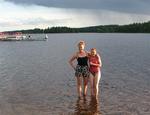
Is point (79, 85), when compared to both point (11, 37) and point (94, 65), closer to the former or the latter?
point (94, 65)

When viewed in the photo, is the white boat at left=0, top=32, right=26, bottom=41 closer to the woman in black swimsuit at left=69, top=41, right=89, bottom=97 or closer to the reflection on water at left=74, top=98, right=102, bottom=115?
the reflection on water at left=74, top=98, right=102, bottom=115

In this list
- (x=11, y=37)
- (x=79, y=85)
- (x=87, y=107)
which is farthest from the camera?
(x=11, y=37)

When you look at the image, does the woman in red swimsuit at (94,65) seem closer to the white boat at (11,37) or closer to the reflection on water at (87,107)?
the reflection on water at (87,107)

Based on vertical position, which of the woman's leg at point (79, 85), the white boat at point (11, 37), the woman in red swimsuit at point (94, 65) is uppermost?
the woman in red swimsuit at point (94, 65)

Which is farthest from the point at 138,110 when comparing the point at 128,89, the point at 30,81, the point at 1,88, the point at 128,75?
the point at 128,75

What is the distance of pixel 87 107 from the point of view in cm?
1584

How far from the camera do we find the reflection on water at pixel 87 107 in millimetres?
15086

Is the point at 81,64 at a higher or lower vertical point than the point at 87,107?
higher

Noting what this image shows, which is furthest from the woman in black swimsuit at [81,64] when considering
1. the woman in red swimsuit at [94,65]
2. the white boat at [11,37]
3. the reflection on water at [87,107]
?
the white boat at [11,37]

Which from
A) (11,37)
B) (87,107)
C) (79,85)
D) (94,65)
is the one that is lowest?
(11,37)

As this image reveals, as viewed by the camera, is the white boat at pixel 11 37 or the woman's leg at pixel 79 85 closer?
the woman's leg at pixel 79 85

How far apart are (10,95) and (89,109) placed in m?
4.87

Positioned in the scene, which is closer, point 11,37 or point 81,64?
point 81,64

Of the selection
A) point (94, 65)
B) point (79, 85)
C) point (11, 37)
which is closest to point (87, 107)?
point (79, 85)
